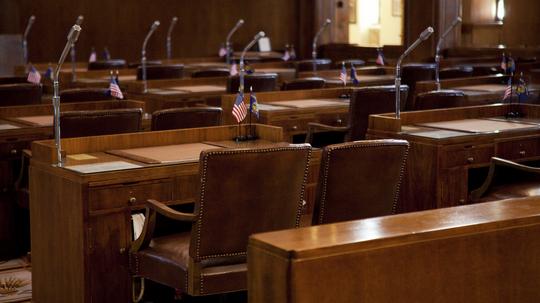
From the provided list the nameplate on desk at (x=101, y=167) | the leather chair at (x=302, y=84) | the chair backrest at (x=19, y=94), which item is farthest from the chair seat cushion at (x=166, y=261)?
the leather chair at (x=302, y=84)

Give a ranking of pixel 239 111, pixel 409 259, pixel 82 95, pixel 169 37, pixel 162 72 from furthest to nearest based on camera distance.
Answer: pixel 169 37 < pixel 162 72 < pixel 82 95 < pixel 239 111 < pixel 409 259

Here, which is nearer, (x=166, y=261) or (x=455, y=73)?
(x=166, y=261)

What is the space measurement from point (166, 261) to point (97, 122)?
153cm

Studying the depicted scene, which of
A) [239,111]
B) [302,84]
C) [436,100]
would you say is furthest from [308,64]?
[239,111]

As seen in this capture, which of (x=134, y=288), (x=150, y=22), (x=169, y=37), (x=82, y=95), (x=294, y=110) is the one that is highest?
(x=150, y=22)

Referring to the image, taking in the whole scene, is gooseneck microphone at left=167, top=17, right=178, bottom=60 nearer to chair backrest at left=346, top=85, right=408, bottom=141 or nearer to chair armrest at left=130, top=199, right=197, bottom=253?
chair backrest at left=346, top=85, right=408, bottom=141

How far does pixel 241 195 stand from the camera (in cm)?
332

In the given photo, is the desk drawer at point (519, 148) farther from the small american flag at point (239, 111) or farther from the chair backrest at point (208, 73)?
the chair backrest at point (208, 73)

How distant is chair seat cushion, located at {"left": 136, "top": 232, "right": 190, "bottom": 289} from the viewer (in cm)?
341

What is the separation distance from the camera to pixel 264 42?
48.2 feet

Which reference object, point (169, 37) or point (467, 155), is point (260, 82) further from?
point (169, 37)

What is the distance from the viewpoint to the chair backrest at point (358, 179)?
3463 millimetres

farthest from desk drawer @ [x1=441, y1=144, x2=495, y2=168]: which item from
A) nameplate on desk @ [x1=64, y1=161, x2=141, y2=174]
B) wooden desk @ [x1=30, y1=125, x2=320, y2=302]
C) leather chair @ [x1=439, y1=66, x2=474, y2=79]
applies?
leather chair @ [x1=439, y1=66, x2=474, y2=79]

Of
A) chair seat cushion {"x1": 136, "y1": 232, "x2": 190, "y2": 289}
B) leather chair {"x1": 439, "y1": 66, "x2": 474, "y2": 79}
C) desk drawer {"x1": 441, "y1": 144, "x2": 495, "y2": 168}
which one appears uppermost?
leather chair {"x1": 439, "y1": 66, "x2": 474, "y2": 79}
